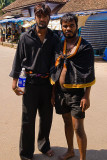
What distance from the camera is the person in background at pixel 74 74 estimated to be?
2.29 m

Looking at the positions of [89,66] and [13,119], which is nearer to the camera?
[89,66]

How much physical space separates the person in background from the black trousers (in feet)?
0.87

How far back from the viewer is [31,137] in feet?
9.18

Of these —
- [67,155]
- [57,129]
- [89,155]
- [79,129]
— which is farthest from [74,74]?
[57,129]

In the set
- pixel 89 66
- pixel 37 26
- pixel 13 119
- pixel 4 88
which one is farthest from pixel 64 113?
pixel 4 88

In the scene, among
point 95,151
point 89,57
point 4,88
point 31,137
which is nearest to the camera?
point 89,57

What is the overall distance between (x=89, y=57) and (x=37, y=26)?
727 millimetres

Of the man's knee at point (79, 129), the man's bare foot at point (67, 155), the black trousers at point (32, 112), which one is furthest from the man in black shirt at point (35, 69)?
the man's knee at point (79, 129)

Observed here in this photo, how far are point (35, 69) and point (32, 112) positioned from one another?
0.55m

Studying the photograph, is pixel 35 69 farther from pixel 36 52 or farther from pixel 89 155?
pixel 89 155

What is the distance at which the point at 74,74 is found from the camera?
2330 mm

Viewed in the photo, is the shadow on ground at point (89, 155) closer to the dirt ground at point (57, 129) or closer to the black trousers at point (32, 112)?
the dirt ground at point (57, 129)

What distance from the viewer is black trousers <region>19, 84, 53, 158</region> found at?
2686 millimetres

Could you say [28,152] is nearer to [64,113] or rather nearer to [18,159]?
[18,159]
